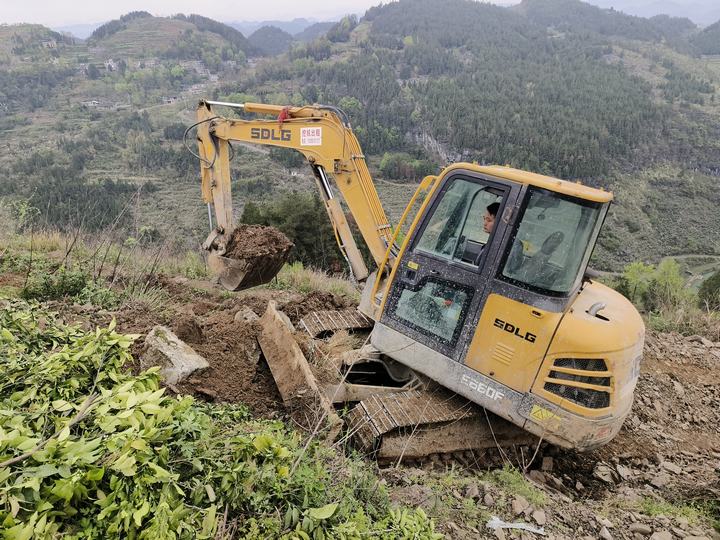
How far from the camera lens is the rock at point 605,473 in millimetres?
4707

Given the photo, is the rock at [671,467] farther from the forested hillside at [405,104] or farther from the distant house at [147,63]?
the distant house at [147,63]

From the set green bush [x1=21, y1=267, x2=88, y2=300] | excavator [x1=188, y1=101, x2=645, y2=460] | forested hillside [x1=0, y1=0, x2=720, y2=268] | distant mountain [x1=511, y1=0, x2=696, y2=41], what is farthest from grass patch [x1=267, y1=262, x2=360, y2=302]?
distant mountain [x1=511, y1=0, x2=696, y2=41]

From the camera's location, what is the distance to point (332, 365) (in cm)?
502

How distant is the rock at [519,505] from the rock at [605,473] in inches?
51.8

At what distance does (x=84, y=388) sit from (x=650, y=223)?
61.0 metres

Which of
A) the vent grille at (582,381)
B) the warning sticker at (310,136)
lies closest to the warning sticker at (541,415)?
the vent grille at (582,381)

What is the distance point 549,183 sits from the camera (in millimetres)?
3918

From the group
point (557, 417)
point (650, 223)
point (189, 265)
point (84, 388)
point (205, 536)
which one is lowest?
point (650, 223)

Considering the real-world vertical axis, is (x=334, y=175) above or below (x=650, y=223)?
above

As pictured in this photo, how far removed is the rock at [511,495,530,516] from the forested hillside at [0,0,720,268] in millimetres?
18207

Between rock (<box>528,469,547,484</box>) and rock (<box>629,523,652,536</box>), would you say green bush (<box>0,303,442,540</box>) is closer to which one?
rock (<box>629,523,652,536</box>)

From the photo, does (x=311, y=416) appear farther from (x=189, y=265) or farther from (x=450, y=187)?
(x=189, y=265)

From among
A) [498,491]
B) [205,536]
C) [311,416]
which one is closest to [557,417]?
[498,491]

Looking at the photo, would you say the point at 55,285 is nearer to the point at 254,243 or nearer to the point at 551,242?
the point at 254,243
